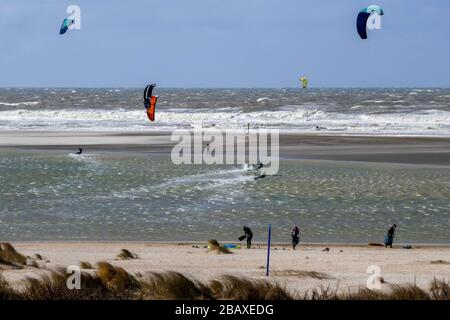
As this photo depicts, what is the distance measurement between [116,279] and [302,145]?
81.1ft

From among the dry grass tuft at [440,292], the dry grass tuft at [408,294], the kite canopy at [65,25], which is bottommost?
the dry grass tuft at [440,292]

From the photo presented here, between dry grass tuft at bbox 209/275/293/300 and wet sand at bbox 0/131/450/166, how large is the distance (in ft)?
60.3

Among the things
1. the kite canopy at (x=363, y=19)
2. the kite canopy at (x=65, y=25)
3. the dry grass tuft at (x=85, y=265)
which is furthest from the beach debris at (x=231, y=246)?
the kite canopy at (x=65, y=25)

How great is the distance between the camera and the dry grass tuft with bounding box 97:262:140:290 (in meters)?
8.96

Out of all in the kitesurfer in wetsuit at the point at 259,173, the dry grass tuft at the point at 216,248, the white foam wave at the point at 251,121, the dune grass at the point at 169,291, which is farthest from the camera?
the white foam wave at the point at 251,121

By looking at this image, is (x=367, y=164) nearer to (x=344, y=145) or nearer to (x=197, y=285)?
(x=344, y=145)

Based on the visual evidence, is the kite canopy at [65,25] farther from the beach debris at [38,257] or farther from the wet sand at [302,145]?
the beach debris at [38,257]

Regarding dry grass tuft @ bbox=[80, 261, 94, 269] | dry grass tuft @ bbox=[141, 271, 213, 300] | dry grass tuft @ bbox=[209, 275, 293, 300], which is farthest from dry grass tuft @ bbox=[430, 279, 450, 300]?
dry grass tuft @ bbox=[80, 261, 94, 269]

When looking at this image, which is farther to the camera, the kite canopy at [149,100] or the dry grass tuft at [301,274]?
the kite canopy at [149,100]

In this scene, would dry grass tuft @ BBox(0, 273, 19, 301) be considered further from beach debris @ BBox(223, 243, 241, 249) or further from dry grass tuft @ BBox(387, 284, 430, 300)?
beach debris @ BBox(223, 243, 241, 249)

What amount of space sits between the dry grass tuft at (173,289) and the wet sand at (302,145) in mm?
18716

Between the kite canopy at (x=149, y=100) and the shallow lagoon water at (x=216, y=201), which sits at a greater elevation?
the kite canopy at (x=149, y=100)

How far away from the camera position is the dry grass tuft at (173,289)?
8523 millimetres
